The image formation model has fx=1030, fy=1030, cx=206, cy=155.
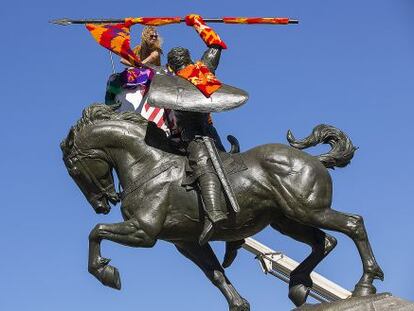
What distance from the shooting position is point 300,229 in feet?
45.4

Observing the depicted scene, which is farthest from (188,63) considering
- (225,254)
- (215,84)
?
(225,254)

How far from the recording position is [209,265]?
13.9 meters

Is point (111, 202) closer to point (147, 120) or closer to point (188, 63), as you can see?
point (147, 120)

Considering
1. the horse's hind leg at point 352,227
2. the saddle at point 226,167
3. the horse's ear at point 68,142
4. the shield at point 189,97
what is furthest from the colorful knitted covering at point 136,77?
the horse's hind leg at point 352,227

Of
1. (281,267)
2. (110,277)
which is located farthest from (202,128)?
(281,267)

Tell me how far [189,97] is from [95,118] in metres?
1.39

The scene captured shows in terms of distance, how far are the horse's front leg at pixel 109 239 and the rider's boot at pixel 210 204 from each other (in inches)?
27.4

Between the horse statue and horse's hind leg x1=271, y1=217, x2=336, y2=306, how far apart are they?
A: 13 millimetres

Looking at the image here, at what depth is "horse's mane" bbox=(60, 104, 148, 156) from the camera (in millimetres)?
13672

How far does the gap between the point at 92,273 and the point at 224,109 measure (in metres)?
2.67

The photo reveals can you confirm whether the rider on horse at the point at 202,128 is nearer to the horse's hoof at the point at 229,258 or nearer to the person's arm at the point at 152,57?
the person's arm at the point at 152,57

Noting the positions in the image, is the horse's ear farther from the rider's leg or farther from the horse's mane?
the rider's leg

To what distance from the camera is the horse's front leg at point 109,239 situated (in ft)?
41.7

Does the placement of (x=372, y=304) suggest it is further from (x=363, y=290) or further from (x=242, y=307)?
(x=242, y=307)
